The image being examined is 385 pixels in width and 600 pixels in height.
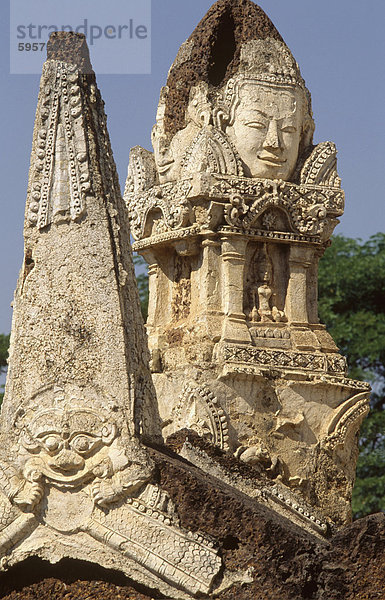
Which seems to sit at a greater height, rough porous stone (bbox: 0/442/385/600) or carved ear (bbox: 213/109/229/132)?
carved ear (bbox: 213/109/229/132)

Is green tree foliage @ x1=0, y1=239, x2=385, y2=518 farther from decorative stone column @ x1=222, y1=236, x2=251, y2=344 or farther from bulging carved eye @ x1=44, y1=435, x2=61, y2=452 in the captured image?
bulging carved eye @ x1=44, y1=435, x2=61, y2=452

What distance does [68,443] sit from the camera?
7.07 metres

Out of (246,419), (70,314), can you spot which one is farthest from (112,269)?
(246,419)

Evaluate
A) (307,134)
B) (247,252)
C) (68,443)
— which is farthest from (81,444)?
(307,134)

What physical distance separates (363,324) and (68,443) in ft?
57.2

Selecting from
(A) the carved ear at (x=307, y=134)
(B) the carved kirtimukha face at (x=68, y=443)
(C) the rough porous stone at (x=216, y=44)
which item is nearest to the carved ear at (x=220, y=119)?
(C) the rough porous stone at (x=216, y=44)

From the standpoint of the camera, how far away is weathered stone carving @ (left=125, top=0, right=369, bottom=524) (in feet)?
37.2

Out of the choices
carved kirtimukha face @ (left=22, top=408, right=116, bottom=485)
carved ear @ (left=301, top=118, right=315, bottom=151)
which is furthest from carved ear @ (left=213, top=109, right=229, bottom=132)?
carved kirtimukha face @ (left=22, top=408, right=116, bottom=485)

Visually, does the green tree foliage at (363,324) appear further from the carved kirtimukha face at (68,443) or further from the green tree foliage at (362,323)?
the carved kirtimukha face at (68,443)

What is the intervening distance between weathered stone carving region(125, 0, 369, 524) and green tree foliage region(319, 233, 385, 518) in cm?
1071

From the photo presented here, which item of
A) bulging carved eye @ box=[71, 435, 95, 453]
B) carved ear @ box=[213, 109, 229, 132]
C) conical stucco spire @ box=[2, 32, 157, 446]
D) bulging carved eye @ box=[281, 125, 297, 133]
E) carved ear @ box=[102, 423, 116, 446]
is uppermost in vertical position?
carved ear @ box=[213, 109, 229, 132]

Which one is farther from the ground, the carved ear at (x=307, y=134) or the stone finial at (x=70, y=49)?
the carved ear at (x=307, y=134)

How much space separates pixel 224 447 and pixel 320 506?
1155 millimetres

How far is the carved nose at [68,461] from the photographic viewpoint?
7035 millimetres
